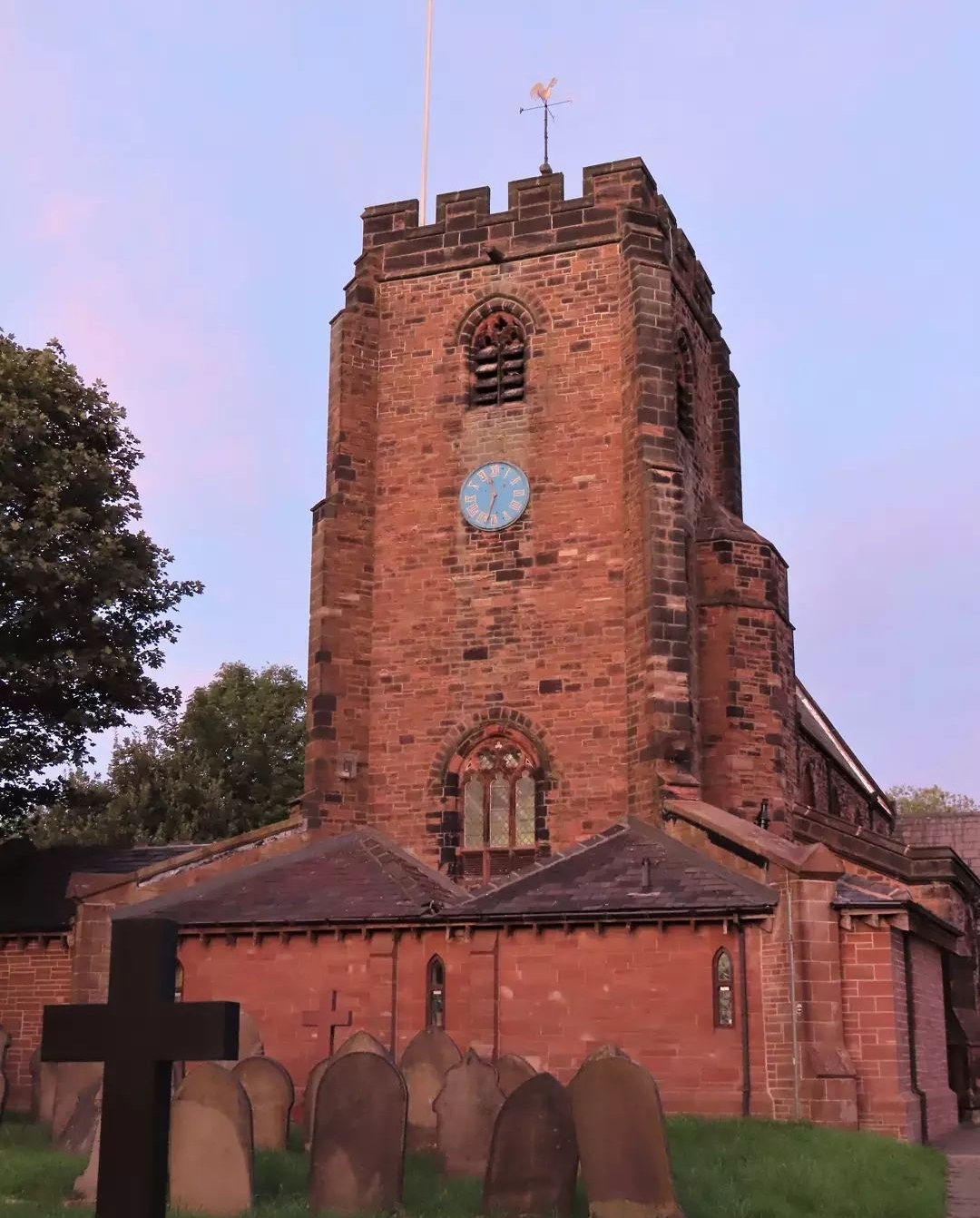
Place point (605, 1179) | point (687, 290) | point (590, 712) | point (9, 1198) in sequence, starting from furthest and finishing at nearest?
1. point (687, 290)
2. point (590, 712)
3. point (9, 1198)
4. point (605, 1179)

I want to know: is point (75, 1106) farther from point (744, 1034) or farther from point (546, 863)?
point (744, 1034)

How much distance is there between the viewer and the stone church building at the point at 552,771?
18875 millimetres

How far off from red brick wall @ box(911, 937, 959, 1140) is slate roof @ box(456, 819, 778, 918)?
3.44 m

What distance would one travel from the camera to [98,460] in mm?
26266

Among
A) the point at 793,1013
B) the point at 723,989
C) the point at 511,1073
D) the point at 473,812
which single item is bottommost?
the point at 511,1073

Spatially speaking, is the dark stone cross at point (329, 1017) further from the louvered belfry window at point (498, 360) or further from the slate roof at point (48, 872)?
the louvered belfry window at point (498, 360)

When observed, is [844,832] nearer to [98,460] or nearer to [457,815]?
[457,815]

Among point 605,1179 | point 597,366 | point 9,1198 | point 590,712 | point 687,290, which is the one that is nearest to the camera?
point 605,1179

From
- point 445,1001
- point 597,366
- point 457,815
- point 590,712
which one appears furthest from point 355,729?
point 597,366

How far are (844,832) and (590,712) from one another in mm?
6006

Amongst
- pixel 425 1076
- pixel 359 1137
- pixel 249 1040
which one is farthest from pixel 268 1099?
pixel 249 1040

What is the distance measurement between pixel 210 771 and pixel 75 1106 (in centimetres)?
2971

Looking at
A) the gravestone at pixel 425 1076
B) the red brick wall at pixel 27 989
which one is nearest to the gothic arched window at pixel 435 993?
the gravestone at pixel 425 1076

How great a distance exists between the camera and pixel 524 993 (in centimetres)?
1981
